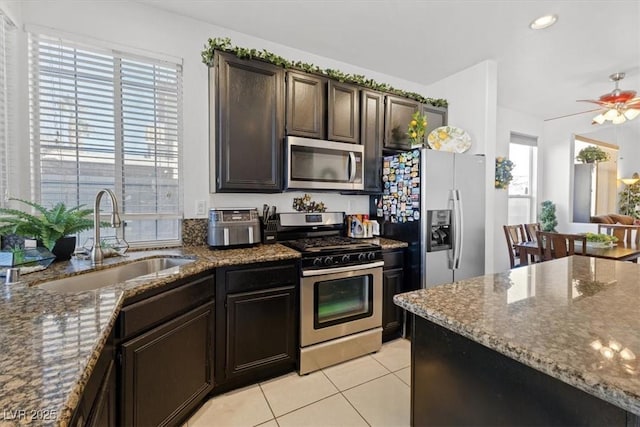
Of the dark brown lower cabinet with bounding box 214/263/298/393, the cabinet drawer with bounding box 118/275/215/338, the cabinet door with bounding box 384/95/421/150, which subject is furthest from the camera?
the cabinet door with bounding box 384/95/421/150

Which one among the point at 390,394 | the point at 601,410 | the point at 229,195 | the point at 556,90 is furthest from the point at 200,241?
the point at 556,90

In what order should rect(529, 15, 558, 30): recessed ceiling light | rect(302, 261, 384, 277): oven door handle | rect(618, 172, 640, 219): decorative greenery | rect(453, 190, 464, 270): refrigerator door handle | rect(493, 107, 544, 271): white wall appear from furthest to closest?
rect(618, 172, 640, 219): decorative greenery < rect(493, 107, 544, 271): white wall < rect(453, 190, 464, 270): refrigerator door handle < rect(529, 15, 558, 30): recessed ceiling light < rect(302, 261, 384, 277): oven door handle

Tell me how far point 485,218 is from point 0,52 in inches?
157

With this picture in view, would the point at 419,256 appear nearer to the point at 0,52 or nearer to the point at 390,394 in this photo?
the point at 390,394

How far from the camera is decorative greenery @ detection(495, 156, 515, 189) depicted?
3.84 meters

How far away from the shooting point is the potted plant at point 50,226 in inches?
62.2

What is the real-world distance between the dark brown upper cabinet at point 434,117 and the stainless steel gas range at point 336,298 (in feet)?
5.48

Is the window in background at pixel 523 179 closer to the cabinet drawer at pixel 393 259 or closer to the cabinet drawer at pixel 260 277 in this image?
the cabinet drawer at pixel 393 259

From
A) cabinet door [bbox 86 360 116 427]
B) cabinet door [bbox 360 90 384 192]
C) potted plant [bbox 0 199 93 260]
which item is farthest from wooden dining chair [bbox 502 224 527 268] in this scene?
potted plant [bbox 0 199 93 260]

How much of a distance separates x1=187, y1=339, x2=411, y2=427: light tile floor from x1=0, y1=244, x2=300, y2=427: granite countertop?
96cm

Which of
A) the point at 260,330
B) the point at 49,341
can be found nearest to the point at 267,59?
the point at 260,330

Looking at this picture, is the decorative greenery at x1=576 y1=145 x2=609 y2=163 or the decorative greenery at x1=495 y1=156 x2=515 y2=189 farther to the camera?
the decorative greenery at x1=576 y1=145 x2=609 y2=163

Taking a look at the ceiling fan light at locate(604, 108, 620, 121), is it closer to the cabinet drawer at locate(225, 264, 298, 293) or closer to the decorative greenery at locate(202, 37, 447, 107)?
the decorative greenery at locate(202, 37, 447, 107)

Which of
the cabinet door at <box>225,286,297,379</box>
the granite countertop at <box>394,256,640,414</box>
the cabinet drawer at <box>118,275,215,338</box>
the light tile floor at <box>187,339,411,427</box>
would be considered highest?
the granite countertop at <box>394,256,640,414</box>
